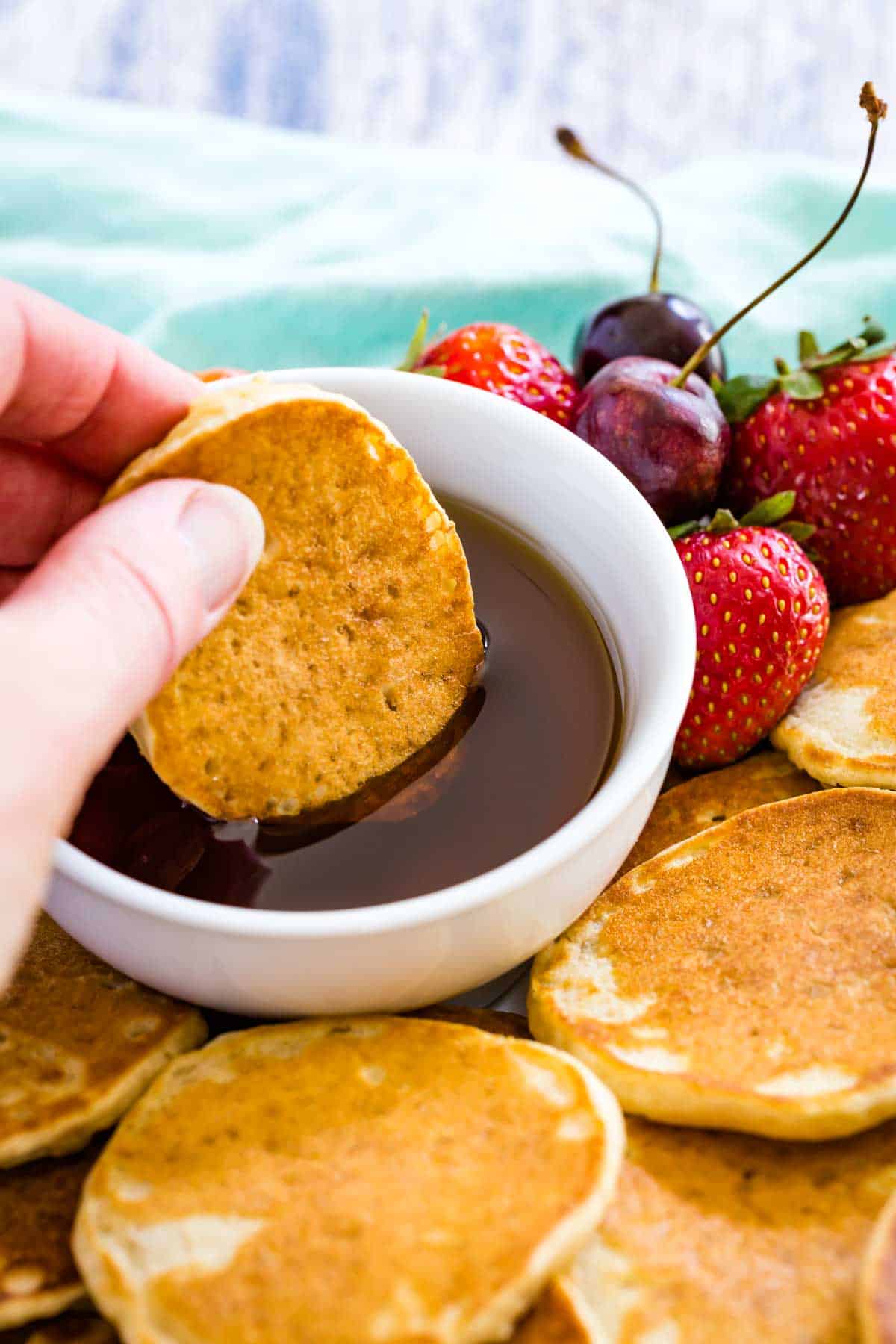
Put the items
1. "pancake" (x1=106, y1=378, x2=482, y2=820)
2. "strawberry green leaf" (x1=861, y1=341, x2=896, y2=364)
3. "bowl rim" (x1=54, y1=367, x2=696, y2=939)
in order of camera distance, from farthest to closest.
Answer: "strawberry green leaf" (x1=861, y1=341, x2=896, y2=364) < "pancake" (x1=106, y1=378, x2=482, y2=820) < "bowl rim" (x1=54, y1=367, x2=696, y2=939)

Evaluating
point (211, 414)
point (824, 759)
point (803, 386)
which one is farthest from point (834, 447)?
point (211, 414)

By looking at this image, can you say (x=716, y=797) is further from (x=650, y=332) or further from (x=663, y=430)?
(x=650, y=332)

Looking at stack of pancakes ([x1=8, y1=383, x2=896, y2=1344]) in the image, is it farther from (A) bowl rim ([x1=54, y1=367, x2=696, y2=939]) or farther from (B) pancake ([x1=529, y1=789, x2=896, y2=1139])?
(A) bowl rim ([x1=54, y1=367, x2=696, y2=939])

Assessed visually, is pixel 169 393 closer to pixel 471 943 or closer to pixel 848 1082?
pixel 471 943

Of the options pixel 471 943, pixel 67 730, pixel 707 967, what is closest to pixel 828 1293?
pixel 707 967

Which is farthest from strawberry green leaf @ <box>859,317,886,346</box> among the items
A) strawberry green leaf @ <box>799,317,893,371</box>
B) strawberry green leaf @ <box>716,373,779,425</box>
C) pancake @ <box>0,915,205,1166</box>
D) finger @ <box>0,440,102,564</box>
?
pancake @ <box>0,915,205,1166</box>

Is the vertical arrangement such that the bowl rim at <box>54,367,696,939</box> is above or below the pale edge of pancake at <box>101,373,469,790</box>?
below

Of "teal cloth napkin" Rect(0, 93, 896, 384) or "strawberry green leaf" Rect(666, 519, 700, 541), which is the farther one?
"teal cloth napkin" Rect(0, 93, 896, 384)
